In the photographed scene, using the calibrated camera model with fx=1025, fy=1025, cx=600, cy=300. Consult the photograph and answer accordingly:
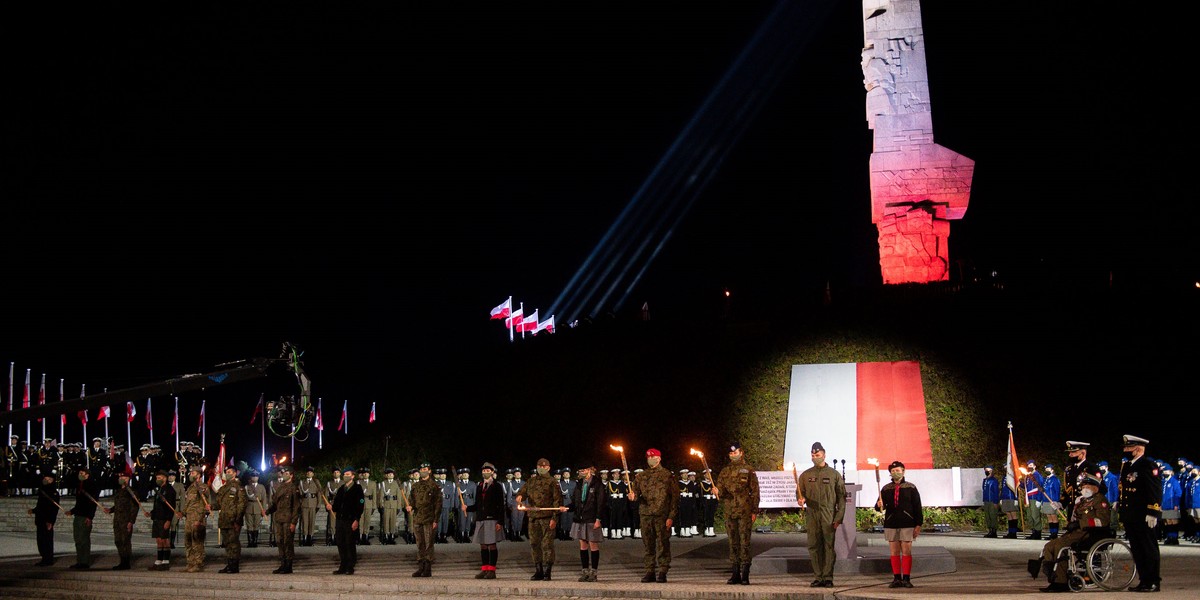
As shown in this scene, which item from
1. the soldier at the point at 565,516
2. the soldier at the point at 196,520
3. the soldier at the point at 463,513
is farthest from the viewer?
the soldier at the point at 565,516

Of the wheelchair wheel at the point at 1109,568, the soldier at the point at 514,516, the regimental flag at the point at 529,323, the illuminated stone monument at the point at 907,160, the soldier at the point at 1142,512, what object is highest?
the illuminated stone monument at the point at 907,160

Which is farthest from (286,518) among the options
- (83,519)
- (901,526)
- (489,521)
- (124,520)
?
(901,526)

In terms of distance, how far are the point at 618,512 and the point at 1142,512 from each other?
13507 millimetres

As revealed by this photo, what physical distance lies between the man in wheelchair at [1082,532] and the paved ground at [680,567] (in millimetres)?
364

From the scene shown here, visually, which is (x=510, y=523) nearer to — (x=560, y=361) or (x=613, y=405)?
(x=613, y=405)

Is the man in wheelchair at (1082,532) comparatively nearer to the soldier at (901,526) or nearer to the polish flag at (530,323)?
the soldier at (901,526)

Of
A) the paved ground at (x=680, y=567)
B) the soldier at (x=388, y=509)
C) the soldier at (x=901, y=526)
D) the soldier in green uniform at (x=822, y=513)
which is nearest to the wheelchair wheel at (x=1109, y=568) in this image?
the paved ground at (x=680, y=567)

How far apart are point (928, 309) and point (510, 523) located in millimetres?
16707

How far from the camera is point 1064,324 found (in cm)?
3188

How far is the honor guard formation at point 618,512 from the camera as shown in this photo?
1206 cm

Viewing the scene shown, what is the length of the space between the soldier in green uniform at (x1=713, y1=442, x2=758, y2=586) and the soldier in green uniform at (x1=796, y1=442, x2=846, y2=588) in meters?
0.79

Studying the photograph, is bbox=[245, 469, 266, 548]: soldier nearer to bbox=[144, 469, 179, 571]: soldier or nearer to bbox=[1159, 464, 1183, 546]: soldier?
bbox=[144, 469, 179, 571]: soldier

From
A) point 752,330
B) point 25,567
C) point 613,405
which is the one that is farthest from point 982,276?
point 25,567

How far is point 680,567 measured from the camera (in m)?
16.2
